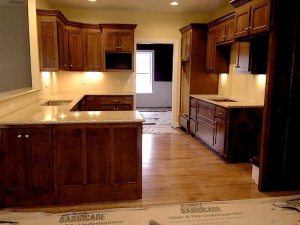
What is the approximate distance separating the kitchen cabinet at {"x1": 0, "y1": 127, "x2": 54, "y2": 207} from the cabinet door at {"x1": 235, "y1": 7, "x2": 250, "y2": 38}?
276 cm

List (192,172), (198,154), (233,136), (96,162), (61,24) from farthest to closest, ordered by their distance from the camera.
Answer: (61,24), (198,154), (233,136), (192,172), (96,162)

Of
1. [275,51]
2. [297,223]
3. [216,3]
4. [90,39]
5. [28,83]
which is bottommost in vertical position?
[297,223]

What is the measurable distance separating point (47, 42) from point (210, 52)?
10.5ft

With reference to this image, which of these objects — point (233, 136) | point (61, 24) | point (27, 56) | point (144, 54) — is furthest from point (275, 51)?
point (144, 54)

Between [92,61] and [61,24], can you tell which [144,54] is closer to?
[92,61]

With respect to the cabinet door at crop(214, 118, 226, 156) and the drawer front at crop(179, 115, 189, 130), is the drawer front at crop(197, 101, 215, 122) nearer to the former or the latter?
the cabinet door at crop(214, 118, 226, 156)

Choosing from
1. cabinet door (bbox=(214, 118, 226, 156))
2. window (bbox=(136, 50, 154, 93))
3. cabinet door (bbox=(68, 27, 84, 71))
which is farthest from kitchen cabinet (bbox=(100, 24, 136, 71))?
window (bbox=(136, 50, 154, 93))

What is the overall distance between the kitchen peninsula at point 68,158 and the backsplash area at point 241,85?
2.54m

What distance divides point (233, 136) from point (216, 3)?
2.99 meters

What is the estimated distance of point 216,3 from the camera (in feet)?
18.0

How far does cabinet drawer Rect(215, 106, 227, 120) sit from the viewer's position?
4168mm

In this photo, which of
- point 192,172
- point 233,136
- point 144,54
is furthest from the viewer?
point 144,54

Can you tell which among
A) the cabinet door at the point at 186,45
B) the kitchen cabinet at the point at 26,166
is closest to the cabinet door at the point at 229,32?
the cabinet door at the point at 186,45

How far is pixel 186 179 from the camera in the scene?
11.6ft
